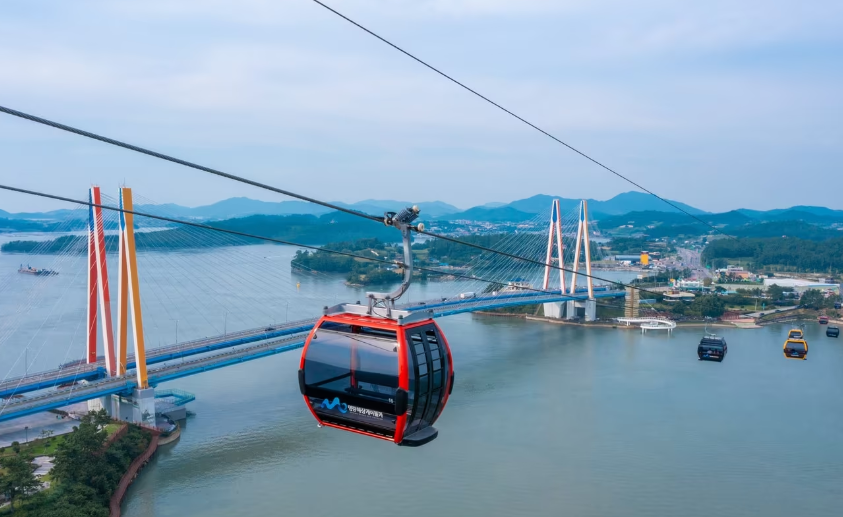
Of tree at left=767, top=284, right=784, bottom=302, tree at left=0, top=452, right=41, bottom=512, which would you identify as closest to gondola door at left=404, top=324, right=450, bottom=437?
tree at left=0, top=452, right=41, bottom=512

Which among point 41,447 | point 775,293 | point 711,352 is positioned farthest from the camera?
point 775,293

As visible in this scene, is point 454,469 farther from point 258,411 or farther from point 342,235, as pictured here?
point 342,235

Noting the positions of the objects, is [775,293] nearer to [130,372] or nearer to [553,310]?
[553,310]

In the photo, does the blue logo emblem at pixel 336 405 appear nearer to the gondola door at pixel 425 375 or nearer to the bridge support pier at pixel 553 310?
the gondola door at pixel 425 375

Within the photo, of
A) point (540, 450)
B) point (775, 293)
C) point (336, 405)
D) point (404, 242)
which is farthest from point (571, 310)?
point (404, 242)

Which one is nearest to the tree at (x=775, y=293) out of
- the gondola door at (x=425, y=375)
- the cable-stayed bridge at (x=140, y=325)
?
the cable-stayed bridge at (x=140, y=325)

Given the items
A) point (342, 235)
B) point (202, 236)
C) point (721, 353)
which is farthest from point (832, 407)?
point (342, 235)

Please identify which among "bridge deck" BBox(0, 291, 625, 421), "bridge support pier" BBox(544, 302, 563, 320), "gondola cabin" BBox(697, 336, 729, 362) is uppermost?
"gondola cabin" BBox(697, 336, 729, 362)

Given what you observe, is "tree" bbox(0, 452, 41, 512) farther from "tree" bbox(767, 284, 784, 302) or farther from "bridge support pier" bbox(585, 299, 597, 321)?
"tree" bbox(767, 284, 784, 302)
